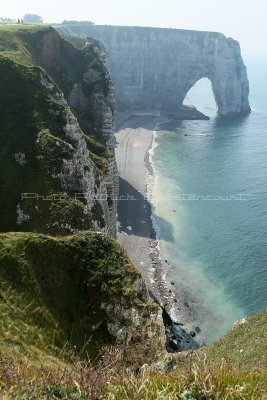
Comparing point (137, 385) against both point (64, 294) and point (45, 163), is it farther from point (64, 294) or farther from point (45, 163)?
point (45, 163)

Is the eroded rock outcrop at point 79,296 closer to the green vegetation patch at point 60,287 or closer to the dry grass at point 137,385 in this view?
the green vegetation patch at point 60,287

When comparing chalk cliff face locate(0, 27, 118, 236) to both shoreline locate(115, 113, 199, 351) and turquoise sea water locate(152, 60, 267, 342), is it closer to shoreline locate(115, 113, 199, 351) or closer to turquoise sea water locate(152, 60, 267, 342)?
shoreline locate(115, 113, 199, 351)

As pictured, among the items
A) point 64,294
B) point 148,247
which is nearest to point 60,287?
point 64,294

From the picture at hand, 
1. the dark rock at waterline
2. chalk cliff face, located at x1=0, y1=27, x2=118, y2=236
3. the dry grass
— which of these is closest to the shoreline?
the dark rock at waterline

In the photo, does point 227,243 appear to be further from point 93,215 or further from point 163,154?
point 163,154

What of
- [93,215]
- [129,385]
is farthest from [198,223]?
[129,385]

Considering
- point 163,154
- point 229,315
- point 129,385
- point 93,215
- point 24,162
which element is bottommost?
point 229,315

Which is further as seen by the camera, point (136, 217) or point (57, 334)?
point (136, 217)

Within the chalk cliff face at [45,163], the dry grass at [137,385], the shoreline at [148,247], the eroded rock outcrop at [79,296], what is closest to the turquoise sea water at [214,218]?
the shoreline at [148,247]
